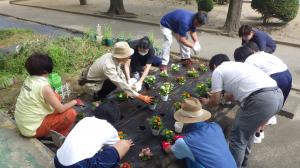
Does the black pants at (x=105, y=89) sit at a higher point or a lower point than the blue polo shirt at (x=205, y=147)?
lower

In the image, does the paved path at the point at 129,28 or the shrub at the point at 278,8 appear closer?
the paved path at the point at 129,28

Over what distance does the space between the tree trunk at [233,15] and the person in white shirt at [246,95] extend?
252 inches

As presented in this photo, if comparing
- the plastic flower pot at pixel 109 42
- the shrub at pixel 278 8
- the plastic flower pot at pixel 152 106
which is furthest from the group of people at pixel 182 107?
the shrub at pixel 278 8

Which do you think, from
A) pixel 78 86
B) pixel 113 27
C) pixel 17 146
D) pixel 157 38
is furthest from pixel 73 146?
pixel 113 27

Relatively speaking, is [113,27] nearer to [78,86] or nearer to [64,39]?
[64,39]

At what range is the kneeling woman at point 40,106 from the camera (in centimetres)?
382

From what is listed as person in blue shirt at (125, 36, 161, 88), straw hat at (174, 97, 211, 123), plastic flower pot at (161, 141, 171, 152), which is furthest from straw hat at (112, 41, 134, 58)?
straw hat at (174, 97, 211, 123)

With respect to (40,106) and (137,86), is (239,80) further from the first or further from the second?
(40,106)

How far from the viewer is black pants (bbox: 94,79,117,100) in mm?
5332

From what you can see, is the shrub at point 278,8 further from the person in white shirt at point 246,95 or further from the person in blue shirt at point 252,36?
the person in white shirt at point 246,95

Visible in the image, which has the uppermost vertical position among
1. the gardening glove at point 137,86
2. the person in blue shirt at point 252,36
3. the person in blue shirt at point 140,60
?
the person in blue shirt at point 252,36

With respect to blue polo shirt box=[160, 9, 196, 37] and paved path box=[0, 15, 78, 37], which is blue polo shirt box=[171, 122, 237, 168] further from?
paved path box=[0, 15, 78, 37]

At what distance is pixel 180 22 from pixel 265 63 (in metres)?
2.32

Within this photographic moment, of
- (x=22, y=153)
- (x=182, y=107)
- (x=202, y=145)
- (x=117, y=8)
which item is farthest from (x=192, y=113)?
(x=117, y=8)
